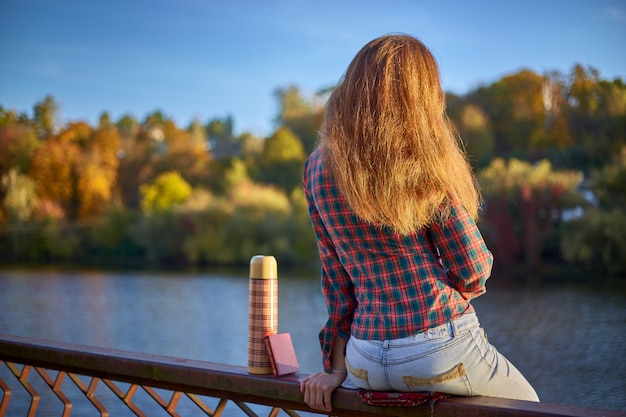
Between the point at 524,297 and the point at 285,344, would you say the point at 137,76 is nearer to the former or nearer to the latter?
the point at 524,297

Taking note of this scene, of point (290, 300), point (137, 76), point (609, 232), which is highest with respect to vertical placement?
point (137, 76)

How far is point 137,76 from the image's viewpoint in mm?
63531

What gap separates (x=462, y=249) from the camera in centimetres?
172

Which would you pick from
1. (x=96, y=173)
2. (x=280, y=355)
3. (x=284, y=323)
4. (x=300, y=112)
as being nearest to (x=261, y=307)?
(x=280, y=355)

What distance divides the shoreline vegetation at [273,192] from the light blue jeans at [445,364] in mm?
22470

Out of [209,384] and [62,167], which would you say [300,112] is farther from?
[209,384]

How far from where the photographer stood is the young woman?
5.49 ft

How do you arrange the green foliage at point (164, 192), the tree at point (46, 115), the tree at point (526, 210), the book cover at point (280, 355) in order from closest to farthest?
the book cover at point (280, 355) → the tree at point (526, 210) → the tree at point (46, 115) → the green foliage at point (164, 192)

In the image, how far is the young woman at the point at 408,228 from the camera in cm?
167

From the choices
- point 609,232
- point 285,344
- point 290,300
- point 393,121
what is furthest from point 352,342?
point 609,232

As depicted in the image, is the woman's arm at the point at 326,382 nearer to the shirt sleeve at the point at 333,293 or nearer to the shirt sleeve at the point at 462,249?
the shirt sleeve at the point at 333,293

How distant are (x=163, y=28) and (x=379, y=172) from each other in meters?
63.2

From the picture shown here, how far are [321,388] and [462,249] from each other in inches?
20.0

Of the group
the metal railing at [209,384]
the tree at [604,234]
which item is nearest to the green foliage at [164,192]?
the tree at [604,234]
